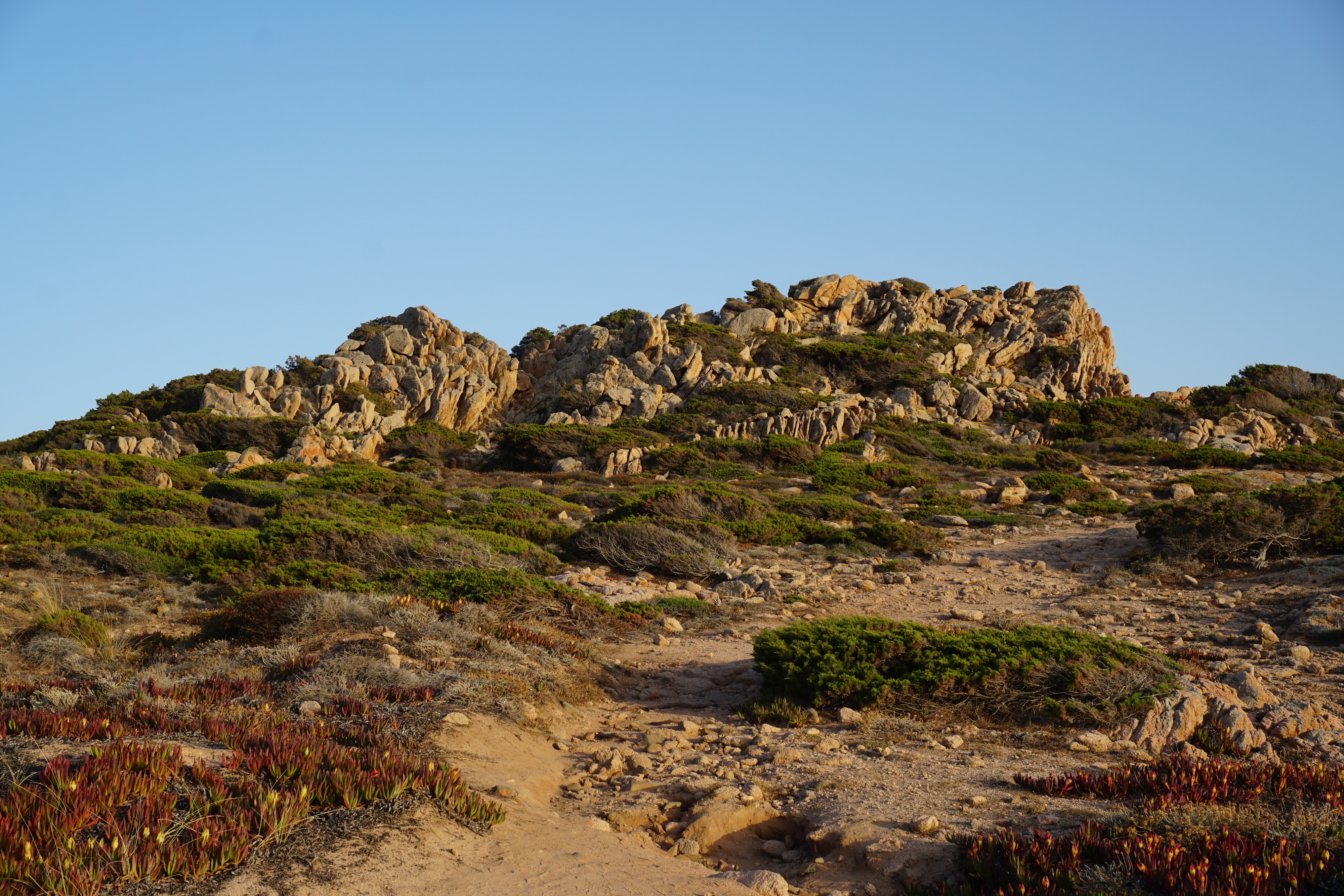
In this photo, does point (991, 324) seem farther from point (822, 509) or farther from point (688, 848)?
point (688, 848)

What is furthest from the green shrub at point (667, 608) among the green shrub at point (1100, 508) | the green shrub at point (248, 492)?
the green shrub at point (1100, 508)

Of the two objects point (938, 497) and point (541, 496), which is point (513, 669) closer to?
point (541, 496)

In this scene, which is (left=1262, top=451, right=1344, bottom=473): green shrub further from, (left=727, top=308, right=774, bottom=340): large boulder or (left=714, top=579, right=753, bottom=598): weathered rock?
(left=727, top=308, right=774, bottom=340): large boulder

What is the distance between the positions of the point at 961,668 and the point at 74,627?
8.32 m

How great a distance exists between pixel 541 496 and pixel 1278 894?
54.6ft

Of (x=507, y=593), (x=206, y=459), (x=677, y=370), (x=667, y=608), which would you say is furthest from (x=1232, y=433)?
(x=206, y=459)

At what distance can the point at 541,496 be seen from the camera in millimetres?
19000

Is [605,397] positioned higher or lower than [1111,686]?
higher

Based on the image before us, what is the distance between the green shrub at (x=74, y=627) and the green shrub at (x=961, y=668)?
638 centimetres

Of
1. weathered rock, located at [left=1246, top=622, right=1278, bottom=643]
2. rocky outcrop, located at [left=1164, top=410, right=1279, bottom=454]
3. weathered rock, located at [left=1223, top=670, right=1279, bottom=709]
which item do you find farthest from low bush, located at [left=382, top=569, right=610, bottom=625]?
rocky outcrop, located at [left=1164, top=410, right=1279, bottom=454]

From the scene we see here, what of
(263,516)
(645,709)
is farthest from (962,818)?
(263,516)

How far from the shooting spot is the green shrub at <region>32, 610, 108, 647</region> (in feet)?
27.0

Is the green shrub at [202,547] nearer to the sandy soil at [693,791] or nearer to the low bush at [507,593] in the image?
the low bush at [507,593]

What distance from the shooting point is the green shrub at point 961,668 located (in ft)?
20.9
